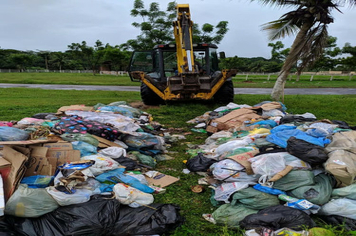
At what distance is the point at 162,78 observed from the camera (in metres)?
8.76

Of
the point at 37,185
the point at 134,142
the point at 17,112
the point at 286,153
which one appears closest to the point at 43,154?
the point at 37,185

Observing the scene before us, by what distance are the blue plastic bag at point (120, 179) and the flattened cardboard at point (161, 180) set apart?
24 cm

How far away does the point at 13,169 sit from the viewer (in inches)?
104

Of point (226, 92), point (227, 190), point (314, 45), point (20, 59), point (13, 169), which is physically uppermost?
point (20, 59)

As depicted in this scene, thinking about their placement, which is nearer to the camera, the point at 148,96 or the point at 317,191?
the point at 317,191

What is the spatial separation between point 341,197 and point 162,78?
267 inches

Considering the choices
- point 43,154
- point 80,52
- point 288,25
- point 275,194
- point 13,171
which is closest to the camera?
point 13,171

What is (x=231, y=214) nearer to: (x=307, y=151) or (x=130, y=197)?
(x=130, y=197)

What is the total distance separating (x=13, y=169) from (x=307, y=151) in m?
3.12

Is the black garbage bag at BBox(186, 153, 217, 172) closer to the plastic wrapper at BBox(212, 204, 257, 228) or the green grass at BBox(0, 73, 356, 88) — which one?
the plastic wrapper at BBox(212, 204, 257, 228)

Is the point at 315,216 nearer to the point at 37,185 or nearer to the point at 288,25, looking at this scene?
the point at 37,185

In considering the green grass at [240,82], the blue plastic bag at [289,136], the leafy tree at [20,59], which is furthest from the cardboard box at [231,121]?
the leafy tree at [20,59]

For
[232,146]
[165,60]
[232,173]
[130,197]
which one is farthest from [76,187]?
[165,60]

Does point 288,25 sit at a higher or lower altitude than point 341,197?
higher
